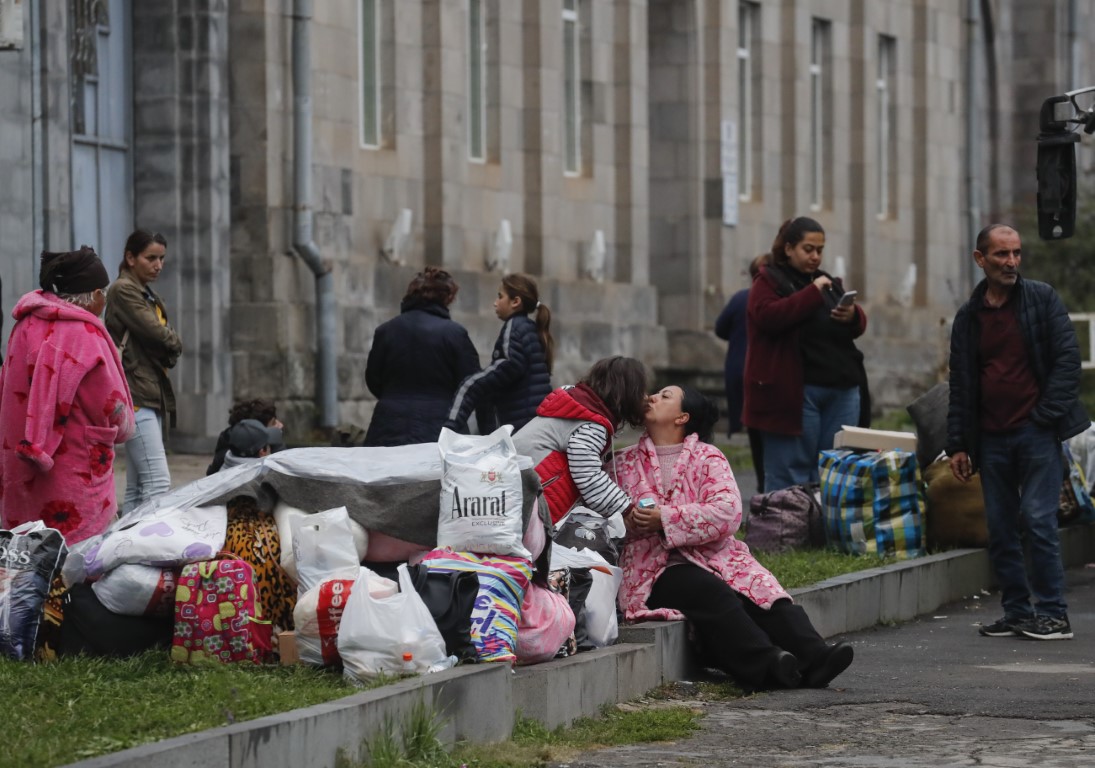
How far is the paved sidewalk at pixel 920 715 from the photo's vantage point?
341 inches

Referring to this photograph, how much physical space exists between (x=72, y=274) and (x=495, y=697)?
10.8ft

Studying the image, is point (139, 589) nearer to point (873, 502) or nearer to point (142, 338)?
point (142, 338)

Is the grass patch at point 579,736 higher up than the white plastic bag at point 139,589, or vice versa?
the white plastic bag at point 139,589

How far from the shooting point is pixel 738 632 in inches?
408

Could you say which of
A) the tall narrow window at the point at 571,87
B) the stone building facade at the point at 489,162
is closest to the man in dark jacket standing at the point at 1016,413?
the stone building facade at the point at 489,162

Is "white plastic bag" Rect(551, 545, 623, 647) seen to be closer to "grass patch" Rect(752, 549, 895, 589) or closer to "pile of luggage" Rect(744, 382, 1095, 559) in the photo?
"grass patch" Rect(752, 549, 895, 589)

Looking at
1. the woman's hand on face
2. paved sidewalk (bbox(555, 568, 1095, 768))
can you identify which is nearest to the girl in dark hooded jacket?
the woman's hand on face

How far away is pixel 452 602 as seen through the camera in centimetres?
891

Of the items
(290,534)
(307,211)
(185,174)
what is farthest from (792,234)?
(307,211)

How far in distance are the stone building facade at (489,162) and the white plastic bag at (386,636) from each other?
5357 mm

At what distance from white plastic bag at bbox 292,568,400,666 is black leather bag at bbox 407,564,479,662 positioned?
0.11 meters

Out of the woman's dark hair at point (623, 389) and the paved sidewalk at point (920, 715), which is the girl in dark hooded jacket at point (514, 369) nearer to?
the paved sidewalk at point (920, 715)

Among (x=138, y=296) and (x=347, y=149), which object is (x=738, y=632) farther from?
(x=347, y=149)

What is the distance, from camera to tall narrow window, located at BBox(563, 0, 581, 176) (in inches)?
1094
